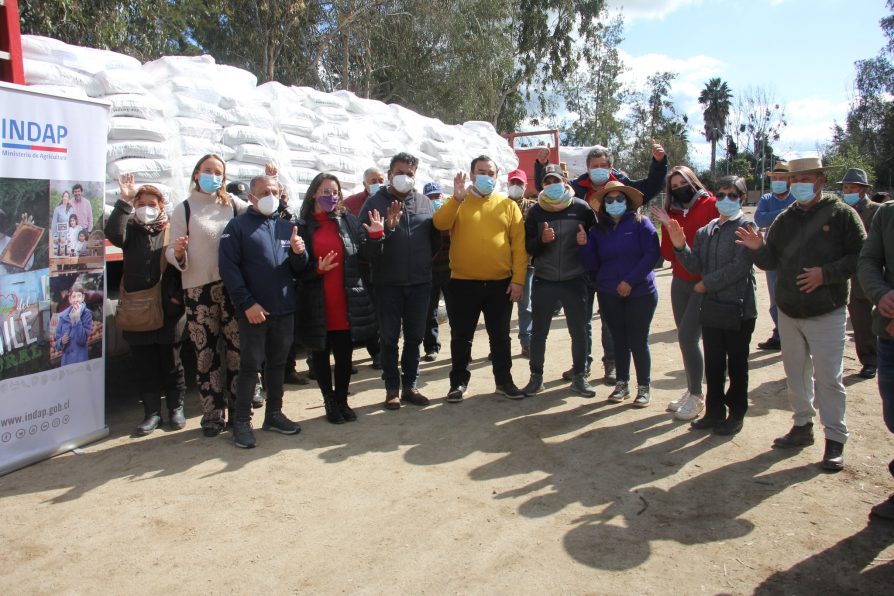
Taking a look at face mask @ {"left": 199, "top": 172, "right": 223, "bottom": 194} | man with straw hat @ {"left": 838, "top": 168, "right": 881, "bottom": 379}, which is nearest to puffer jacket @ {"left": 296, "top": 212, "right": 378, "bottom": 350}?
face mask @ {"left": 199, "top": 172, "right": 223, "bottom": 194}

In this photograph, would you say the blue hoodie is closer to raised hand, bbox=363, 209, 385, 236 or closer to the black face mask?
raised hand, bbox=363, 209, 385, 236

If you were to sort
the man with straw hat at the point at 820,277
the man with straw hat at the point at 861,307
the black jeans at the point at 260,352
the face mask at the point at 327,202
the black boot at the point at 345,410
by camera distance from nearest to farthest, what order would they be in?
the man with straw hat at the point at 820,277 < the black jeans at the point at 260,352 < the face mask at the point at 327,202 < the black boot at the point at 345,410 < the man with straw hat at the point at 861,307

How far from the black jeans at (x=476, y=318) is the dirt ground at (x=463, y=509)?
1.32 feet

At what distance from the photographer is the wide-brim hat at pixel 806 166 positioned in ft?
11.5

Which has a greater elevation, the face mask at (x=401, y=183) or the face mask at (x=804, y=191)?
the face mask at (x=401, y=183)

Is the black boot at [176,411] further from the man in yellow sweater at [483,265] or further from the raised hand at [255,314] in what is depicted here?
the man in yellow sweater at [483,265]

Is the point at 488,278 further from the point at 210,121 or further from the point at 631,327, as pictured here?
the point at 210,121

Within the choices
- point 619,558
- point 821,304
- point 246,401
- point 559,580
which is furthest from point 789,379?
point 246,401

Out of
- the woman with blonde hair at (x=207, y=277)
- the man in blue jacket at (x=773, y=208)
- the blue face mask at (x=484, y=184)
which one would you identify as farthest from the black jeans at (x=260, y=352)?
the man in blue jacket at (x=773, y=208)

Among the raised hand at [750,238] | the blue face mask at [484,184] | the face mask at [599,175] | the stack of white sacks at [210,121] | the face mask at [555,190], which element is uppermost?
the stack of white sacks at [210,121]

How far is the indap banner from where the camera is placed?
3.59 m

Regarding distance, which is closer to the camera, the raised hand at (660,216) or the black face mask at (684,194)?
the raised hand at (660,216)

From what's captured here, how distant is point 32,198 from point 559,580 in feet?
11.2

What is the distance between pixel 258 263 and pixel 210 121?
7.67 feet
